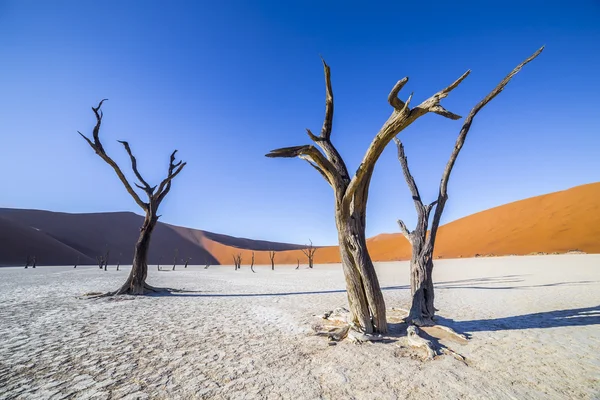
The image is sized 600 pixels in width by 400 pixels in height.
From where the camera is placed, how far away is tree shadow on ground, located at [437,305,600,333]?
575cm

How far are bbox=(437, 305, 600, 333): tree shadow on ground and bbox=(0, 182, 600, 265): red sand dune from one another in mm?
34060

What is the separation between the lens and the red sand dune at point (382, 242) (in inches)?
1420

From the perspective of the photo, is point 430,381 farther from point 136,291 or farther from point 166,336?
point 136,291

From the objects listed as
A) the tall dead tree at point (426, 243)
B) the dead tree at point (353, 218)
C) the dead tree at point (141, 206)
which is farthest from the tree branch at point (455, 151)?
the dead tree at point (141, 206)

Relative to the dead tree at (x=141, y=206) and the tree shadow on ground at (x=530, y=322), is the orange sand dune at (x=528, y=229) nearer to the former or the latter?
the tree shadow on ground at (x=530, y=322)

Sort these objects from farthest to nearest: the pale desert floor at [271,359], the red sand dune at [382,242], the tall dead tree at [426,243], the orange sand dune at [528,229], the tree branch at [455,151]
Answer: the red sand dune at [382,242] → the orange sand dune at [528,229] → the tall dead tree at [426,243] → the tree branch at [455,151] → the pale desert floor at [271,359]

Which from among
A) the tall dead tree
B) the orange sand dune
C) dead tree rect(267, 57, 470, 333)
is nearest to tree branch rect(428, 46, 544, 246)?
the tall dead tree

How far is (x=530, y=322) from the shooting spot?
622cm

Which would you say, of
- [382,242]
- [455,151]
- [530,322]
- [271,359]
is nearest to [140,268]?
[271,359]

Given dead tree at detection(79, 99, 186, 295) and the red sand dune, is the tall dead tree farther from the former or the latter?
the red sand dune

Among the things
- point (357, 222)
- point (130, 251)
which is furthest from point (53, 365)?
point (130, 251)

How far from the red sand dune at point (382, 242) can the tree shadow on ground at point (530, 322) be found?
112 ft

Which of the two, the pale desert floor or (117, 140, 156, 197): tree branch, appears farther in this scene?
(117, 140, 156, 197): tree branch

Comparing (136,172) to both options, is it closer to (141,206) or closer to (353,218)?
(141,206)
